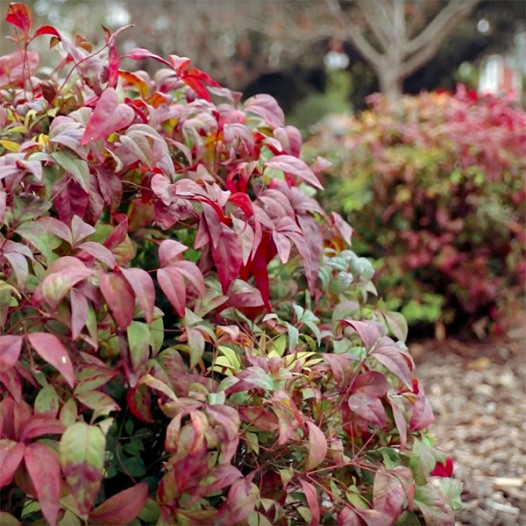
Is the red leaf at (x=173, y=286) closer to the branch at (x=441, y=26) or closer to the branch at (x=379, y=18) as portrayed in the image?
the branch at (x=379, y=18)

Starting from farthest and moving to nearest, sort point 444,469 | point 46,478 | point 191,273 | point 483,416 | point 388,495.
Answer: point 483,416, point 444,469, point 388,495, point 191,273, point 46,478

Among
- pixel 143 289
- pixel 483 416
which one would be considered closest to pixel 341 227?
pixel 143 289

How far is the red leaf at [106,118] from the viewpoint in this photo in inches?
50.7

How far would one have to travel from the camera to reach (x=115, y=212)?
152 centimetres

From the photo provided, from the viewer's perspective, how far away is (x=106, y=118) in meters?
1.31

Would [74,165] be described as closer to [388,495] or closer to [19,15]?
[19,15]

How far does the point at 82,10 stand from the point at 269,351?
542 inches

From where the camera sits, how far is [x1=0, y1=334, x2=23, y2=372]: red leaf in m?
1.10

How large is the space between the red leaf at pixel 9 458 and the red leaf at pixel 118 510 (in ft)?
0.53

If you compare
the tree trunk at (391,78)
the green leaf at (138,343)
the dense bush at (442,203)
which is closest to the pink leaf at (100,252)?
the green leaf at (138,343)

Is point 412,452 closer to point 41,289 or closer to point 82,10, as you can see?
point 41,289

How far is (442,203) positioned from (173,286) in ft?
10.8

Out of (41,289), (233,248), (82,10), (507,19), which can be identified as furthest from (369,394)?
(507,19)

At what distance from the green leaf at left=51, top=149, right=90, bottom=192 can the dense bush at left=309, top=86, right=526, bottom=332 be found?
2.93m
